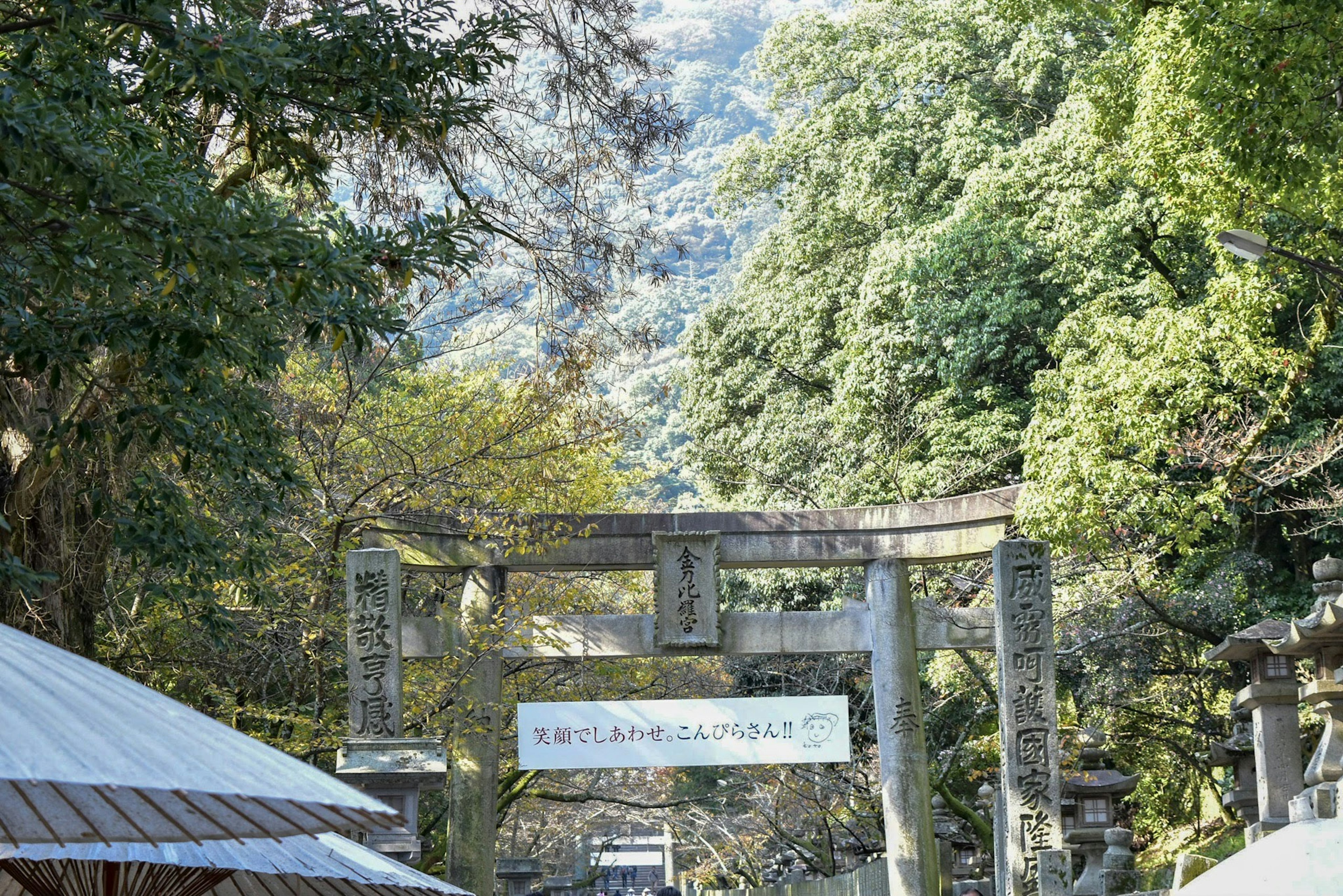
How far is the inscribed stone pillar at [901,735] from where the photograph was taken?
366 inches

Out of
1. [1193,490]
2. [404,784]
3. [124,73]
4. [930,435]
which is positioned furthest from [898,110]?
[124,73]

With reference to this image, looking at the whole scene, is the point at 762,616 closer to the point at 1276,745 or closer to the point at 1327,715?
the point at 1276,745

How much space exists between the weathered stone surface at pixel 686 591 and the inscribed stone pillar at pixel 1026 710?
211 centimetres

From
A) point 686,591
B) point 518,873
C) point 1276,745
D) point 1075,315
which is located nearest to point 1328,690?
point 1276,745

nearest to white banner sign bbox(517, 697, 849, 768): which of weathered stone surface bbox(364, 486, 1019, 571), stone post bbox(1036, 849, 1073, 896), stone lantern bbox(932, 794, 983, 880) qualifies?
weathered stone surface bbox(364, 486, 1019, 571)

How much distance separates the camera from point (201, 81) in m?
4.06

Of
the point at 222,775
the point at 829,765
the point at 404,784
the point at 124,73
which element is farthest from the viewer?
the point at 829,765

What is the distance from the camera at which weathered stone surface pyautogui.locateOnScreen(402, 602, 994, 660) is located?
9.62m

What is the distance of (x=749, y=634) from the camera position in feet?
32.0

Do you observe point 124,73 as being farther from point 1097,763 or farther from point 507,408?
point 1097,763

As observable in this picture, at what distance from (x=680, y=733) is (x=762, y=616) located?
111cm

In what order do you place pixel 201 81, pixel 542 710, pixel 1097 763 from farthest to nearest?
pixel 1097 763 → pixel 542 710 → pixel 201 81

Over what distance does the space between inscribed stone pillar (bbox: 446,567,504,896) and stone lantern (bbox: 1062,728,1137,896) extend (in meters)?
4.35

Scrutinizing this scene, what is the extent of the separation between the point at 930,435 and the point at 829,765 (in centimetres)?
415
